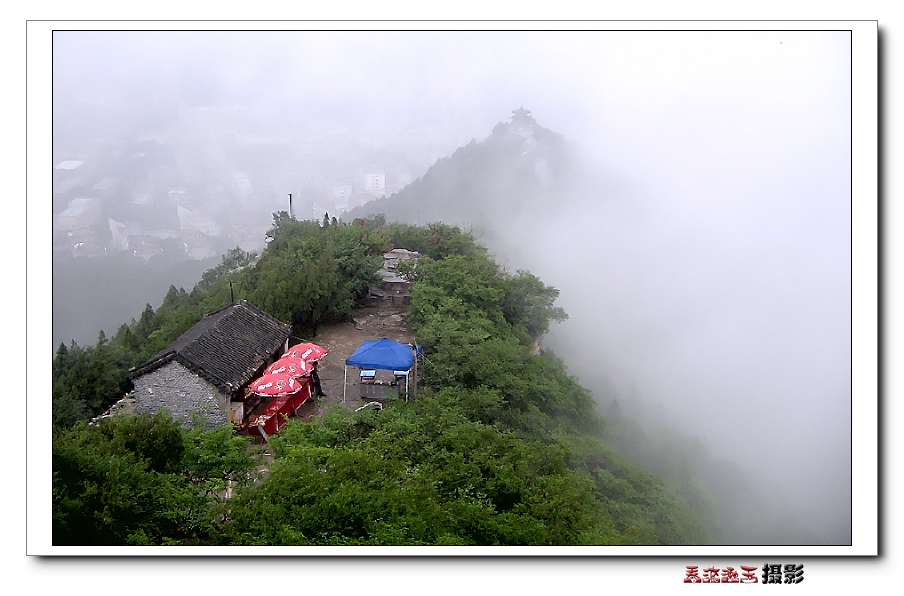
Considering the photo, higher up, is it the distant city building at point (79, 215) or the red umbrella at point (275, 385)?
→ the distant city building at point (79, 215)

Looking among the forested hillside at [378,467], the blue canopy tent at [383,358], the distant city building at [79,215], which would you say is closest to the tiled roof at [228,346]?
the forested hillside at [378,467]

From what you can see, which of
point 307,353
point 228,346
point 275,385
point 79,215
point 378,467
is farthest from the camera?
point 307,353

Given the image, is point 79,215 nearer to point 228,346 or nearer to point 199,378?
point 199,378

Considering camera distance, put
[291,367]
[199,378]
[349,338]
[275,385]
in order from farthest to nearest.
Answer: [349,338] → [291,367] → [275,385] → [199,378]

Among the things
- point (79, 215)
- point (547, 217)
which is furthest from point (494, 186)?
point (79, 215)

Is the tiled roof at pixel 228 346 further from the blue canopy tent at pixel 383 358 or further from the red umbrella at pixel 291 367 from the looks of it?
the blue canopy tent at pixel 383 358
